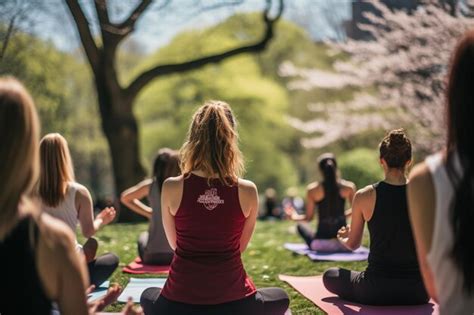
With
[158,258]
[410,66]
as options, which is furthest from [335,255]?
[410,66]

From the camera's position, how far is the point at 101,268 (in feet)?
17.1

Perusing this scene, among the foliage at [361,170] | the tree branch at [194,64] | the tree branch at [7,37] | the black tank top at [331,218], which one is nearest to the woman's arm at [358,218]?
the black tank top at [331,218]

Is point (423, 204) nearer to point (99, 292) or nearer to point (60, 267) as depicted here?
point (60, 267)

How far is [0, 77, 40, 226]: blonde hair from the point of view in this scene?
6.91 feet

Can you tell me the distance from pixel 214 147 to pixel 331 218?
14.3 feet

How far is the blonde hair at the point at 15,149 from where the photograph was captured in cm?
211

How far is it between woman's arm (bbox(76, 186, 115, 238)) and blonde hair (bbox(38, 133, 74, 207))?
0.13m

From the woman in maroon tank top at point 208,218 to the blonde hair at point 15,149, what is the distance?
4.92ft

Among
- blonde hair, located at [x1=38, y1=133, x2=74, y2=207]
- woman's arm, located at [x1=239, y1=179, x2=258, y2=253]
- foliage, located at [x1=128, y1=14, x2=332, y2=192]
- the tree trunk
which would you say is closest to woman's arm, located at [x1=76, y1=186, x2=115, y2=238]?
blonde hair, located at [x1=38, y1=133, x2=74, y2=207]

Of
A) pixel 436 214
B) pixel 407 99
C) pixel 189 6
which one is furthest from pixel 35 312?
pixel 407 99

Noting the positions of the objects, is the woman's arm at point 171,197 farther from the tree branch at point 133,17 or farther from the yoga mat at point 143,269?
the tree branch at point 133,17

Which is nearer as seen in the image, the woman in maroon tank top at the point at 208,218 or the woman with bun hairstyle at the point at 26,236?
the woman with bun hairstyle at the point at 26,236

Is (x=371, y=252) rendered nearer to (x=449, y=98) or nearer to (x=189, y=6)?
(x=449, y=98)

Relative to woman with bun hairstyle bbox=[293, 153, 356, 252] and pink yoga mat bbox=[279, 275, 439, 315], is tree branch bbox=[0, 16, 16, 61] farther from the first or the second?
pink yoga mat bbox=[279, 275, 439, 315]
